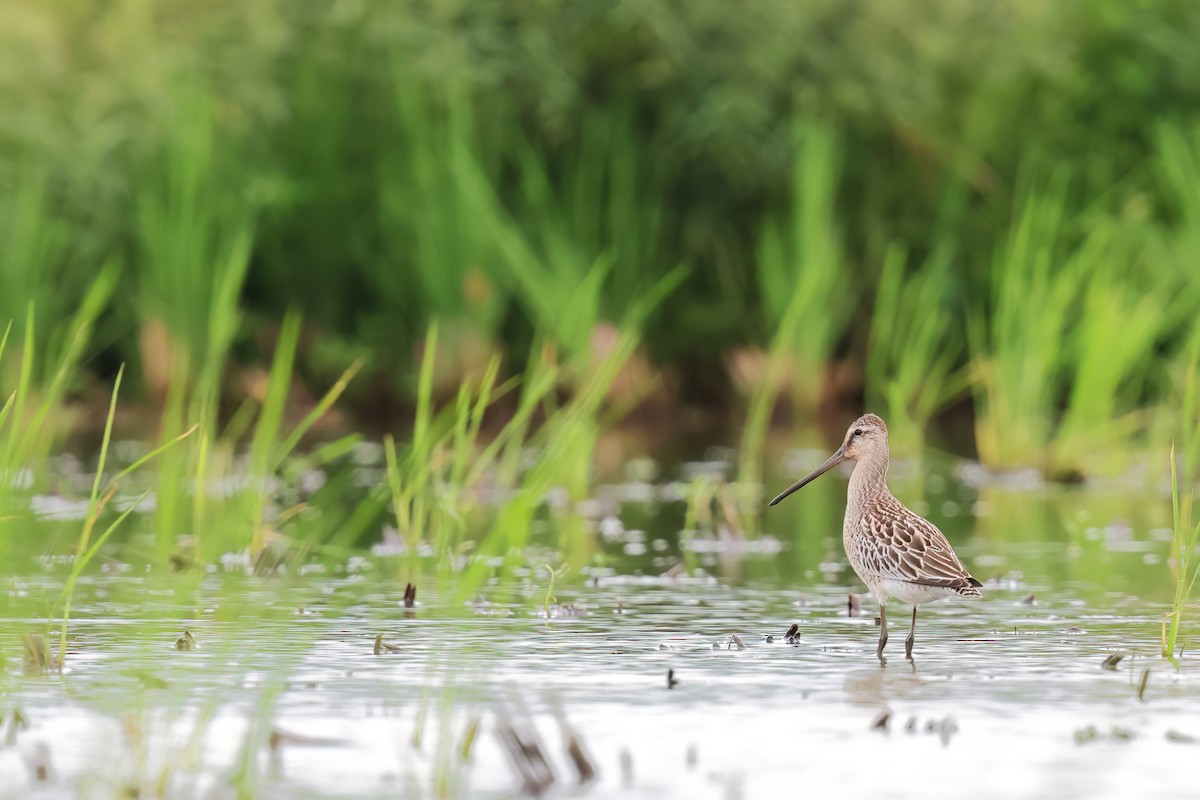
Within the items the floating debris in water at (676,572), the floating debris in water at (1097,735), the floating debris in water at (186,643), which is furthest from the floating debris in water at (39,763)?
the floating debris in water at (676,572)

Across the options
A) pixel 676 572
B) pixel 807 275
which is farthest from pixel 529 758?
pixel 807 275

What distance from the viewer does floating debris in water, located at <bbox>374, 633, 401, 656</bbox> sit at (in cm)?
796

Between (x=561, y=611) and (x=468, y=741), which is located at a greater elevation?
(x=561, y=611)

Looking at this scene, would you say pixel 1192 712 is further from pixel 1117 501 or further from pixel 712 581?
pixel 1117 501

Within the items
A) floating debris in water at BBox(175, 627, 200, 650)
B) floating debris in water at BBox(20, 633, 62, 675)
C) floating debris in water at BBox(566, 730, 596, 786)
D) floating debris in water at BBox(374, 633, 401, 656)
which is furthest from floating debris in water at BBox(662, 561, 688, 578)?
floating debris in water at BBox(566, 730, 596, 786)

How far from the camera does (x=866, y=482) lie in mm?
9203

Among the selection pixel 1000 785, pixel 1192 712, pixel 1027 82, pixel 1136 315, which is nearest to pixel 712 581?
pixel 1192 712

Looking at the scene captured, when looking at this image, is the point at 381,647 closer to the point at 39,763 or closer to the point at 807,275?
the point at 39,763

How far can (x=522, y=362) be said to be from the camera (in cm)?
2102

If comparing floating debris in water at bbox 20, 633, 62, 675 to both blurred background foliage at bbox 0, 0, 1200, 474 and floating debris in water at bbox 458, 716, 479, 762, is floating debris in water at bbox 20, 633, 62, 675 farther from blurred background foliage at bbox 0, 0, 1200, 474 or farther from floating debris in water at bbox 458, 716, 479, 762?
blurred background foliage at bbox 0, 0, 1200, 474

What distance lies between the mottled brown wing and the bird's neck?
11.2 inches

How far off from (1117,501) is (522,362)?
7902mm

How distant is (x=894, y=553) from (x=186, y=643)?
2555 millimetres

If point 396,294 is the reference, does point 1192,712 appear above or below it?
below
